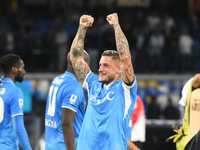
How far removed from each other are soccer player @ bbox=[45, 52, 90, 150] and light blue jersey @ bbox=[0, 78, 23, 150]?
41 centimetres

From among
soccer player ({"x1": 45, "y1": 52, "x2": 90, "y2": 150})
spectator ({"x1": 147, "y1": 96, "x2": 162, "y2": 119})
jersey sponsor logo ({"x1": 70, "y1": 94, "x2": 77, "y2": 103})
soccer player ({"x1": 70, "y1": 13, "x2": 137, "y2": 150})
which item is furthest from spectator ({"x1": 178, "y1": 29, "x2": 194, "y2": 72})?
soccer player ({"x1": 70, "y1": 13, "x2": 137, "y2": 150})

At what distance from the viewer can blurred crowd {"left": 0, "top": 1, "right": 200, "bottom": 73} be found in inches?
539

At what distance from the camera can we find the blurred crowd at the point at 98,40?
1370 centimetres

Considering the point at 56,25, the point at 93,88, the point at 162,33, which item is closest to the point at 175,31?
the point at 162,33

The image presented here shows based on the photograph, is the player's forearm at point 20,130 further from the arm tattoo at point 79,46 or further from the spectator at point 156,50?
the spectator at point 156,50

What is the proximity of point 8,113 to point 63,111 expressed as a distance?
74cm

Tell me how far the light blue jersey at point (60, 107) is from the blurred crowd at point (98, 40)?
8.80 meters

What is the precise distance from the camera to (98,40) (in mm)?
14719

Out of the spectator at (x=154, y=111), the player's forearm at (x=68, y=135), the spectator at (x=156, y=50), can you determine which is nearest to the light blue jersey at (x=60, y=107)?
the player's forearm at (x=68, y=135)

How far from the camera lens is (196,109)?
4891 mm

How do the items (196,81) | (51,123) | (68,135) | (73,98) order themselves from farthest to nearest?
(196,81) < (51,123) < (73,98) < (68,135)

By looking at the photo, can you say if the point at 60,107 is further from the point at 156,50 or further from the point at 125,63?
the point at 156,50

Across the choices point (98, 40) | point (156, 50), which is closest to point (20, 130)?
point (98, 40)

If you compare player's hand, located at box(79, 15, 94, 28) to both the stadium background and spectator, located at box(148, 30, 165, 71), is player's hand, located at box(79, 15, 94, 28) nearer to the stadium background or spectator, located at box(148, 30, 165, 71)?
the stadium background
